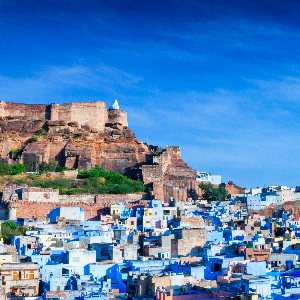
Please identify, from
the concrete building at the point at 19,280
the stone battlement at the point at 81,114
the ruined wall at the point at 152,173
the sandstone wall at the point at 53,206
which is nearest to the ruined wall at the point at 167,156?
the ruined wall at the point at 152,173

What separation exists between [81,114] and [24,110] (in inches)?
210

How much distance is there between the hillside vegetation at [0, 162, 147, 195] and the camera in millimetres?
45906

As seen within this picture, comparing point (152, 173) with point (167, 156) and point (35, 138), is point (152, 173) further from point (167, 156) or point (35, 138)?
point (35, 138)

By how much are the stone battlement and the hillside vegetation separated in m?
7.05

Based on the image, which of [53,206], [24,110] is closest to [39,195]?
[53,206]

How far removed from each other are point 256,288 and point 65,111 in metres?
36.2

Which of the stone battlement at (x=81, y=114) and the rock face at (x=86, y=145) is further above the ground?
the stone battlement at (x=81, y=114)

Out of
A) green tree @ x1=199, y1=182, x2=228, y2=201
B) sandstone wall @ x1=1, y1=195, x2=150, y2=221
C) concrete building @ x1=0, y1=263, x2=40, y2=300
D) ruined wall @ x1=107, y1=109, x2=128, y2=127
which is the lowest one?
concrete building @ x1=0, y1=263, x2=40, y2=300

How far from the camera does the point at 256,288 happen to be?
71.2 feet

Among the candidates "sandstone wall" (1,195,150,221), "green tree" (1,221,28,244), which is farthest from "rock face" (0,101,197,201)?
"green tree" (1,221,28,244)

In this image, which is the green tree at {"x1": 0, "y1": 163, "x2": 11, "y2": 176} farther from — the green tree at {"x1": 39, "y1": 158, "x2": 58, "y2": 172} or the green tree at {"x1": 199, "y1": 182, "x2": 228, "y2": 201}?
the green tree at {"x1": 199, "y1": 182, "x2": 228, "y2": 201}

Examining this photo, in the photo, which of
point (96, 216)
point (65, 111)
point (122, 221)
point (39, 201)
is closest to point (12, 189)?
point (39, 201)

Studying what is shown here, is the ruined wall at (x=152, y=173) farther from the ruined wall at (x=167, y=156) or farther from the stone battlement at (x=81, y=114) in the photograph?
the stone battlement at (x=81, y=114)

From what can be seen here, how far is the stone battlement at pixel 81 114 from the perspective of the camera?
55.2 metres
